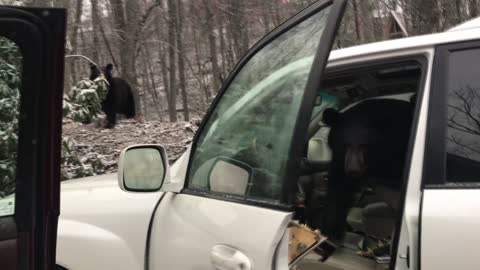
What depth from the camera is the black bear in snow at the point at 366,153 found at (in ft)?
10.6

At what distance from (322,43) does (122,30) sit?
17020mm

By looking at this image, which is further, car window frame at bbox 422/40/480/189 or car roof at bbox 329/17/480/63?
car roof at bbox 329/17/480/63

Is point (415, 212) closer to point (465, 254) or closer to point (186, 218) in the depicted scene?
point (465, 254)

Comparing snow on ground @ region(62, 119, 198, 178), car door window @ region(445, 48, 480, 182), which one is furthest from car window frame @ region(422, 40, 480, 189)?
snow on ground @ region(62, 119, 198, 178)

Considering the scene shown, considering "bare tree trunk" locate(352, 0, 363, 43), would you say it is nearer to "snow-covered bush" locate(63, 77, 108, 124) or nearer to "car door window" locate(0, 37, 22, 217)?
"snow-covered bush" locate(63, 77, 108, 124)

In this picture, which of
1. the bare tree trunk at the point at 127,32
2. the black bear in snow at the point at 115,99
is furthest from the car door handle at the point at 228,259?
the bare tree trunk at the point at 127,32

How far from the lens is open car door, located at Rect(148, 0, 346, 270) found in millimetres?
1898

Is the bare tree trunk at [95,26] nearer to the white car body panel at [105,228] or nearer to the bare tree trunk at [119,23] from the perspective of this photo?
the bare tree trunk at [119,23]

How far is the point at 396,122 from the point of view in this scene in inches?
129

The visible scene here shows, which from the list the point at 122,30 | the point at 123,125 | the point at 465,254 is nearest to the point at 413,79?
the point at 465,254

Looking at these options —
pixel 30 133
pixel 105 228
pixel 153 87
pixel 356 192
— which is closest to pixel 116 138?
pixel 356 192

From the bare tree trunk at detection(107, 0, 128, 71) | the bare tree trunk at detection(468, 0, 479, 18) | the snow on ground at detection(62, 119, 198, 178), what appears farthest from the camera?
the bare tree trunk at detection(107, 0, 128, 71)

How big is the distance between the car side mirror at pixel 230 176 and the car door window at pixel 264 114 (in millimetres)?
19

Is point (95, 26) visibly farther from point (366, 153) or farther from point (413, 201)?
point (413, 201)
